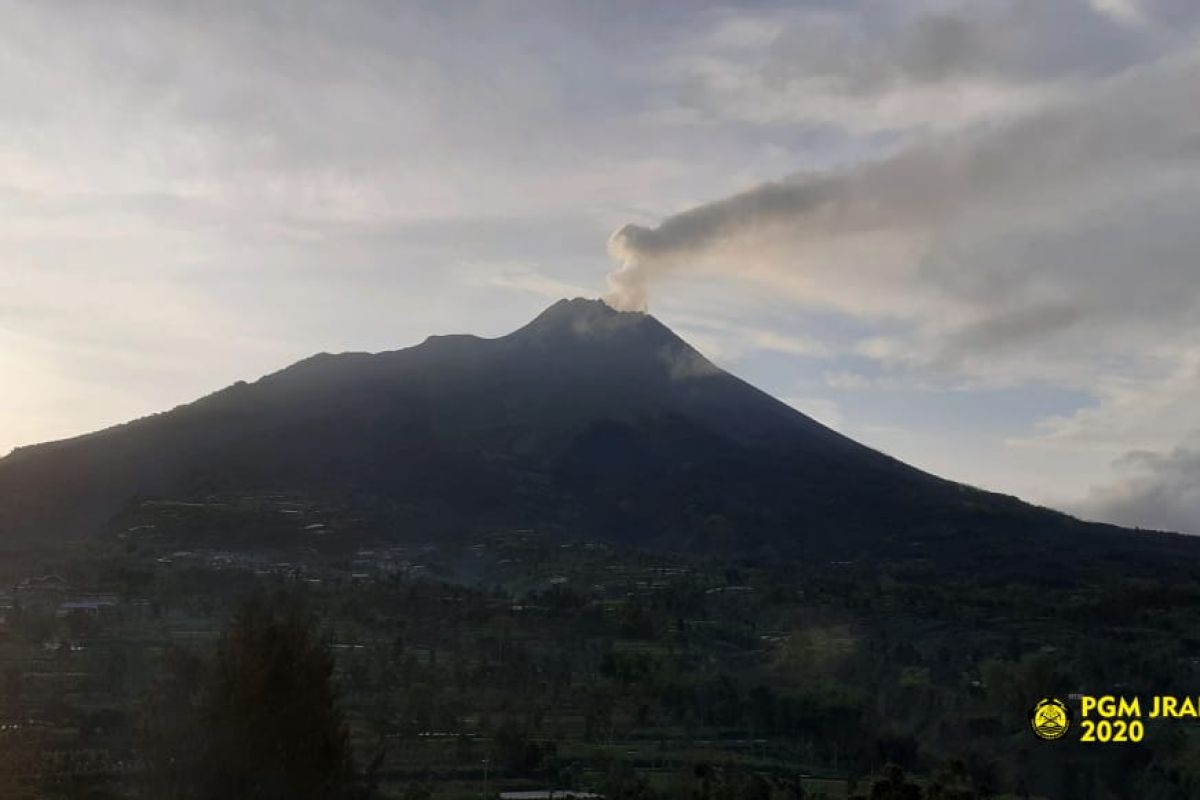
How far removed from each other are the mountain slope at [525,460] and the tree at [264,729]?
220ft

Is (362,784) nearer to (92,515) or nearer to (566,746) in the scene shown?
(566,746)

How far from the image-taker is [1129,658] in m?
47.8

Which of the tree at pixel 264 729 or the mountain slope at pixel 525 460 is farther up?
the mountain slope at pixel 525 460

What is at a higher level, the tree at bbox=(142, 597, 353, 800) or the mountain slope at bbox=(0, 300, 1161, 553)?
the mountain slope at bbox=(0, 300, 1161, 553)

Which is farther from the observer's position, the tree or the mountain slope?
the mountain slope

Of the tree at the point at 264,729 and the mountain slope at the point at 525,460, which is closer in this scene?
the tree at the point at 264,729

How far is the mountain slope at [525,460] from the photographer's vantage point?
313 ft

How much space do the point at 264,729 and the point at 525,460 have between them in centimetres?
8896

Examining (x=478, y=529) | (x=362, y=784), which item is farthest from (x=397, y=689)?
(x=478, y=529)

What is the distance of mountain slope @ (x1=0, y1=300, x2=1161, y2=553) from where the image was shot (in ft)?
313

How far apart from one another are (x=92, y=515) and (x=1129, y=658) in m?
71.3

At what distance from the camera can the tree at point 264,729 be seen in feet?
65.4

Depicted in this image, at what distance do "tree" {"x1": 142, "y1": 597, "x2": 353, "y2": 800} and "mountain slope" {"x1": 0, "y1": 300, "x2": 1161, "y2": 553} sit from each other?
67172 mm

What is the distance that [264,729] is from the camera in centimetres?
2023
